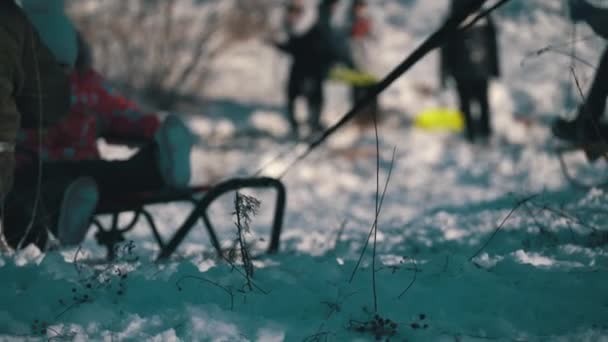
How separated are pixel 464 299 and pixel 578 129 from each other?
151cm

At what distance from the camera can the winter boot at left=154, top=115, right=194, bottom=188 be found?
10.4ft

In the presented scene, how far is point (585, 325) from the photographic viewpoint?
1851 millimetres

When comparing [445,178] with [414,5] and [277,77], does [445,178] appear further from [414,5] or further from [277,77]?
[414,5]

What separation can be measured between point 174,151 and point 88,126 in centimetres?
42

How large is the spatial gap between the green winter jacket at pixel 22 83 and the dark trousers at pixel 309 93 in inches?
274

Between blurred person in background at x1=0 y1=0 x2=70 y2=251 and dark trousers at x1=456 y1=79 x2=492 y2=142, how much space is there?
6.64 meters

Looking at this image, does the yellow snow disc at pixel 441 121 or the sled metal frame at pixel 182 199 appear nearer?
the sled metal frame at pixel 182 199

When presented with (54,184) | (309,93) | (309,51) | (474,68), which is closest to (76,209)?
(54,184)

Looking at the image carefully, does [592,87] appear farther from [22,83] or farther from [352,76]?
[352,76]

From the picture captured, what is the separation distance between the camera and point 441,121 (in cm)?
970

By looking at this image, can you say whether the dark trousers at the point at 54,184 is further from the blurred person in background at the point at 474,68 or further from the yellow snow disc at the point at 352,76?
the yellow snow disc at the point at 352,76

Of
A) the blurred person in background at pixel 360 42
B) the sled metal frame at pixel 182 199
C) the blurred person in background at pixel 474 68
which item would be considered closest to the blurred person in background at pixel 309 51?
the blurred person in background at pixel 360 42

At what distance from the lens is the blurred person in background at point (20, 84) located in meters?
2.25

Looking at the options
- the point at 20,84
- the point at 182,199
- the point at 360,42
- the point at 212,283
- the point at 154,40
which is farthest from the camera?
the point at 154,40
